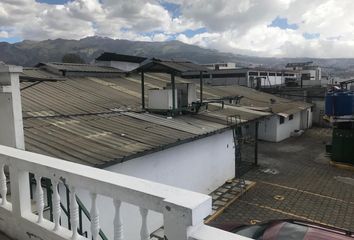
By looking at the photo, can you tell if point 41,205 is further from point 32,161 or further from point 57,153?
point 57,153

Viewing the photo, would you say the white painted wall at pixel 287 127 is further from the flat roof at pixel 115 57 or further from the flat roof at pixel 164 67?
the flat roof at pixel 164 67

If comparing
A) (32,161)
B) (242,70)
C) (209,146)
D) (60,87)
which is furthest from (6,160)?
(242,70)

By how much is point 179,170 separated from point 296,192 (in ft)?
19.3

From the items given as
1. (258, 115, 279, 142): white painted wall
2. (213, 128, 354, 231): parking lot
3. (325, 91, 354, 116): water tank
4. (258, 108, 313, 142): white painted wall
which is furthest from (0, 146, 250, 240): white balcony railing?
(258, 115, 279, 142): white painted wall

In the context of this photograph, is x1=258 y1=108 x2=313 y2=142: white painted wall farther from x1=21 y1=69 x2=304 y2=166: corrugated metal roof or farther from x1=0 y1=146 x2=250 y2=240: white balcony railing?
x1=0 y1=146 x2=250 y2=240: white balcony railing

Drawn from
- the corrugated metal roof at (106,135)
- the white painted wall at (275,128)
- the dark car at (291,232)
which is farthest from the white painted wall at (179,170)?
the white painted wall at (275,128)

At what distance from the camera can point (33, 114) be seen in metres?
10.1

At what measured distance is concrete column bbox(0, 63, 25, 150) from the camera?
510 centimetres

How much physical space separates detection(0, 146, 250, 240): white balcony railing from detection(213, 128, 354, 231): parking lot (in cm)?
809

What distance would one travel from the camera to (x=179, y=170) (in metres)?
11.1

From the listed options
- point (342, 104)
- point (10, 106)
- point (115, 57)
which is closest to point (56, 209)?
point (10, 106)

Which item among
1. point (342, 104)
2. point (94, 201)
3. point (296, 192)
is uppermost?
point (94, 201)

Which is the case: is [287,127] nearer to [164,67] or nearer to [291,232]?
[164,67]

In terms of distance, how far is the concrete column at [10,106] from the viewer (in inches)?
201
